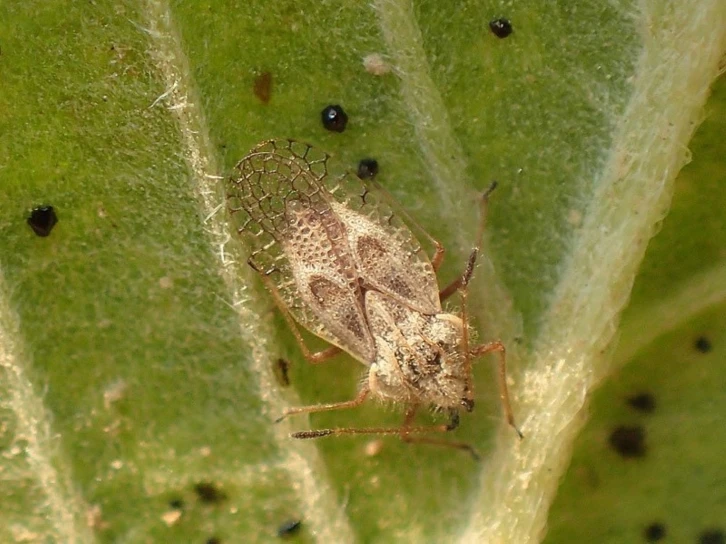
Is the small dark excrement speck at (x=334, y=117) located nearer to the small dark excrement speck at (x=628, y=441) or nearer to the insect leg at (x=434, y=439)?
the insect leg at (x=434, y=439)

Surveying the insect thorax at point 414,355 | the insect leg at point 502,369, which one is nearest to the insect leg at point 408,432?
the insect thorax at point 414,355

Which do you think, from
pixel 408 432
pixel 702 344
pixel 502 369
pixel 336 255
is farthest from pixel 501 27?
pixel 408 432

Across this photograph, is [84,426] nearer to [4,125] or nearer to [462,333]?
[4,125]

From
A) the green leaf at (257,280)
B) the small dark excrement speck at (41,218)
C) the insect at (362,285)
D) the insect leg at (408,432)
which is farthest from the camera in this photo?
the insect at (362,285)

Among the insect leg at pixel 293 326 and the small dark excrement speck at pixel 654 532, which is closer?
the insect leg at pixel 293 326

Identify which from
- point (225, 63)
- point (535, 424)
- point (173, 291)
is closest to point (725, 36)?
point (535, 424)

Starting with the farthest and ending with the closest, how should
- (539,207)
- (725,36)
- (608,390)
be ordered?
(608,390)
(539,207)
(725,36)

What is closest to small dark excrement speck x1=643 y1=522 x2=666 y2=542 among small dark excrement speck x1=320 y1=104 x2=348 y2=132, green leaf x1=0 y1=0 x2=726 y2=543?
green leaf x1=0 y1=0 x2=726 y2=543
